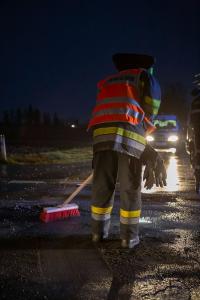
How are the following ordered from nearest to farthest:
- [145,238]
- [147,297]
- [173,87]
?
[147,297]
[145,238]
[173,87]

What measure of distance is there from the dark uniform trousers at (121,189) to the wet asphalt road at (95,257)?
0.65 feet

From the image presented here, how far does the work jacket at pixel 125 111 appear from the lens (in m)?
4.08

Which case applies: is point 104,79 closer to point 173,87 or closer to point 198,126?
point 198,126

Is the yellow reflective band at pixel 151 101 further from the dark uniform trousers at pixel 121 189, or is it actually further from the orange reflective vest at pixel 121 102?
the dark uniform trousers at pixel 121 189

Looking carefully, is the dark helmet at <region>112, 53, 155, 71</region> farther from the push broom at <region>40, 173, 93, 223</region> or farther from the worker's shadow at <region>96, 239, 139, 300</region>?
the worker's shadow at <region>96, 239, 139, 300</region>

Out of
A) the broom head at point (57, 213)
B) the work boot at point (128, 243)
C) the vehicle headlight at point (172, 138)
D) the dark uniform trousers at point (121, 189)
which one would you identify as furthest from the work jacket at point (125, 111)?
the vehicle headlight at point (172, 138)

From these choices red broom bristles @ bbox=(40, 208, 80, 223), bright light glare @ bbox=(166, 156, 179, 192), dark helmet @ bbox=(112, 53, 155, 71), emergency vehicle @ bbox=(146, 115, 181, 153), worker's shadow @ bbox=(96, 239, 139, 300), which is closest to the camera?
worker's shadow @ bbox=(96, 239, 139, 300)

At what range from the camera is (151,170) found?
4414 millimetres

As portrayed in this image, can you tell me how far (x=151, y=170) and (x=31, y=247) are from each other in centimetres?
147

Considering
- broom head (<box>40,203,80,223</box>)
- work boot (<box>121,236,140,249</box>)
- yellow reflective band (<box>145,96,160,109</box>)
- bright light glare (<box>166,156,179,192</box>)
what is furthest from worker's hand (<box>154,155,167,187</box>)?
bright light glare (<box>166,156,179,192</box>)

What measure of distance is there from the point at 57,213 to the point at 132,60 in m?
2.06

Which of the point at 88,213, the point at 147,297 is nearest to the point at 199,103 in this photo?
the point at 88,213

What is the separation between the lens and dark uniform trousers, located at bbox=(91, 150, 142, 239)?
415 cm

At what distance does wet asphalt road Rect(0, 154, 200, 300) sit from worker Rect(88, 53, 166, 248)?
288 mm
